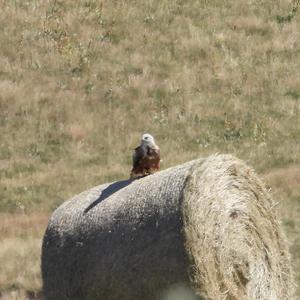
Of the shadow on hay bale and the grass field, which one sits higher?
the shadow on hay bale

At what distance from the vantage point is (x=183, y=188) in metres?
10.6

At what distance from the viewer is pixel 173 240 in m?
10.3

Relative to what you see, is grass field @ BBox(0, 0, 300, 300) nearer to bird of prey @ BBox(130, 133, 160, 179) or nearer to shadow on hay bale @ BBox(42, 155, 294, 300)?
shadow on hay bale @ BBox(42, 155, 294, 300)

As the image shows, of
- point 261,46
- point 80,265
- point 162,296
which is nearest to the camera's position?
point 162,296

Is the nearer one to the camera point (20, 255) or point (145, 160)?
point (145, 160)

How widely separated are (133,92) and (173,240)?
683 inches

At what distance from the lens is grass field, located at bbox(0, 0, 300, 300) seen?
74.4ft

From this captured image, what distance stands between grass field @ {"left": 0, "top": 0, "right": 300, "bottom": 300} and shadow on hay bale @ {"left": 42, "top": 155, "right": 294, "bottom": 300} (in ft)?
17.4

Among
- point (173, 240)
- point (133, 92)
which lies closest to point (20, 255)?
point (173, 240)

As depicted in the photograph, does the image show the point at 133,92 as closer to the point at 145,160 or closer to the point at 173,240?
the point at 145,160

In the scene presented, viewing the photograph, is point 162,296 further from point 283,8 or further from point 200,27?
point 283,8

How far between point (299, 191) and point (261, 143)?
503 centimetres

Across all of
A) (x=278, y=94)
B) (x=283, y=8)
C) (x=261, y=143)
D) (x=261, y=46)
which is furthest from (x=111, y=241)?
(x=283, y=8)

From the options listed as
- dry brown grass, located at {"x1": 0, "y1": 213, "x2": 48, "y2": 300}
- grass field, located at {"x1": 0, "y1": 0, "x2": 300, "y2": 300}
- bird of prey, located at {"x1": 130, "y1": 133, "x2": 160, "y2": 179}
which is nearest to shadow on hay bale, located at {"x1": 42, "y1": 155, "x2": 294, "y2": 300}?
bird of prey, located at {"x1": 130, "y1": 133, "x2": 160, "y2": 179}
